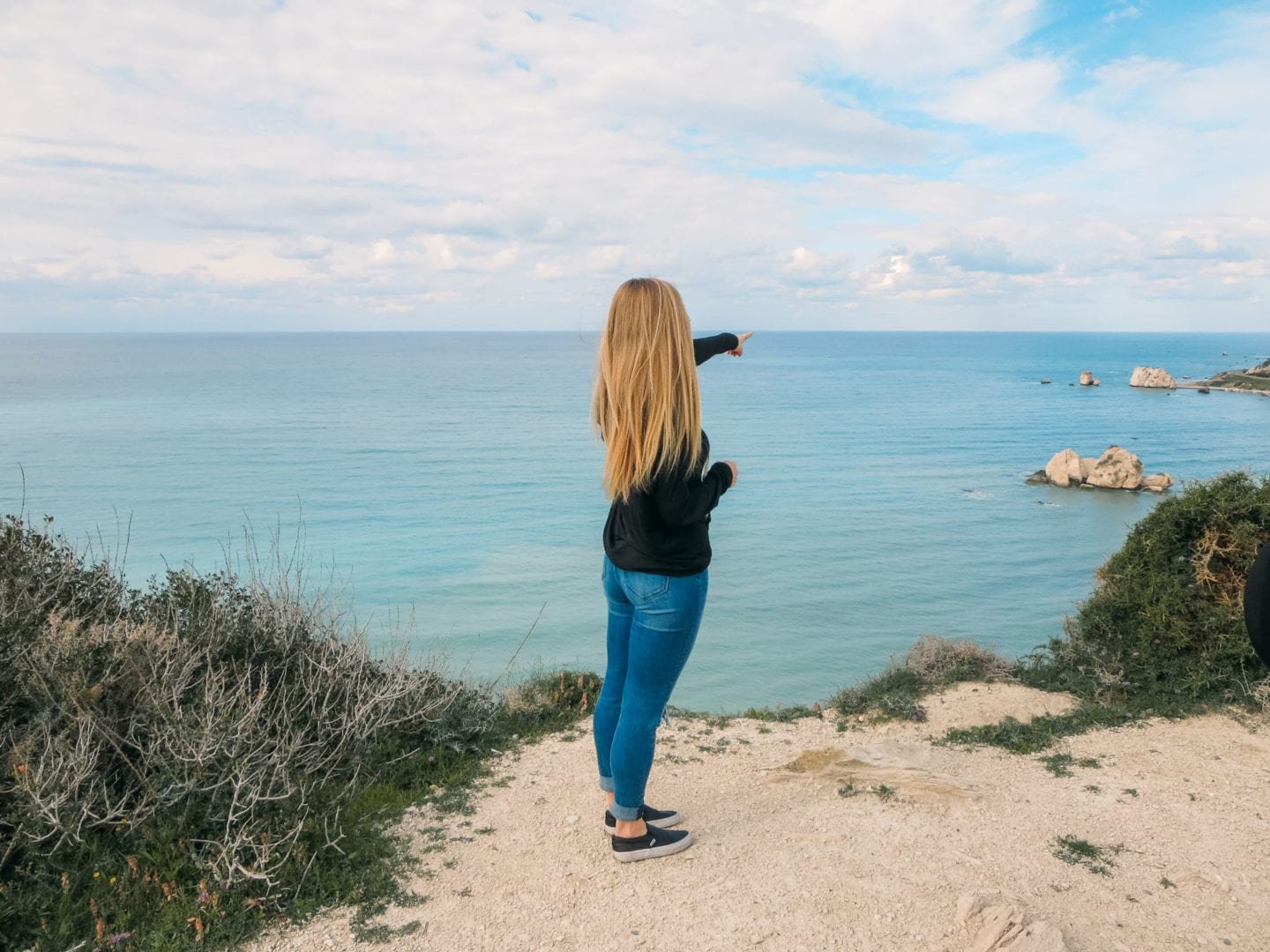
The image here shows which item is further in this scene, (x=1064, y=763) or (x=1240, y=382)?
(x=1240, y=382)

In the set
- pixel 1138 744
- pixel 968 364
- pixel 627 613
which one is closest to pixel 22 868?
pixel 627 613

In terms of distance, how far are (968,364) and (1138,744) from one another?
167427mm

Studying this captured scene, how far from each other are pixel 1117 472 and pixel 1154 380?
255ft

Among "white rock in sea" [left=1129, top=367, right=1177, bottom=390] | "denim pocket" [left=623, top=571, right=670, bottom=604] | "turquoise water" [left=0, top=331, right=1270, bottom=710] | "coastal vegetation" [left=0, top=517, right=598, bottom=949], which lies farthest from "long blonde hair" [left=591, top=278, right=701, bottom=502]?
"white rock in sea" [left=1129, top=367, right=1177, bottom=390]

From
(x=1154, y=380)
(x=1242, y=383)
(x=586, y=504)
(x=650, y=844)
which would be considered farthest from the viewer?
(x=1154, y=380)

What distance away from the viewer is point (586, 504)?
1411 inches

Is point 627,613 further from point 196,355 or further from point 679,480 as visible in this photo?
point 196,355

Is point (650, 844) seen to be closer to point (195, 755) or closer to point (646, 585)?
point (646, 585)

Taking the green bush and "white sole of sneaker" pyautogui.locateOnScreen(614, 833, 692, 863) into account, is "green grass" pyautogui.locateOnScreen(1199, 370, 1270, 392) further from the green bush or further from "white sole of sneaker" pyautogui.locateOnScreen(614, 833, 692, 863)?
"white sole of sneaker" pyautogui.locateOnScreen(614, 833, 692, 863)

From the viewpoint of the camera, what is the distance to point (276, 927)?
3973mm

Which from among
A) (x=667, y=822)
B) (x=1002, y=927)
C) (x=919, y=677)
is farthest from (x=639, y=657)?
(x=919, y=677)

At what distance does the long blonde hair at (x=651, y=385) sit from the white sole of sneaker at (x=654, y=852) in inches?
80.1

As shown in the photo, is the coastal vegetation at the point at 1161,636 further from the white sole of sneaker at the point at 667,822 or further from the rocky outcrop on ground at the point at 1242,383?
the rocky outcrop on ground at the point at 1242,383

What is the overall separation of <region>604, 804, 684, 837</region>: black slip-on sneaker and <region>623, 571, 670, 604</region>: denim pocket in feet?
4.66
